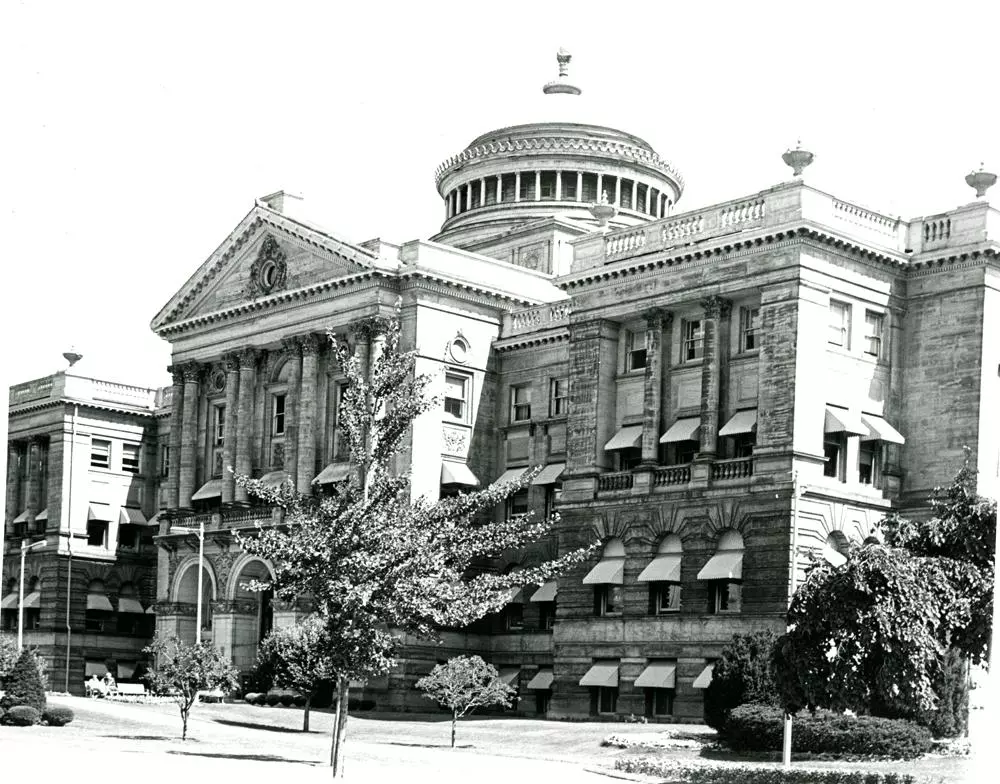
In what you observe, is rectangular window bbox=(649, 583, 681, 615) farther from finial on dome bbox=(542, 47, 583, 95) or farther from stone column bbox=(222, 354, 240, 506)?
finial on dome bbox=(542, 47, 583, 95)

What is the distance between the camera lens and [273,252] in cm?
8244

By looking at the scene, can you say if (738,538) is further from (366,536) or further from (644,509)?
(366,536)

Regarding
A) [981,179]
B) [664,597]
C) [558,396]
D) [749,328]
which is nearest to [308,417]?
[558,396]

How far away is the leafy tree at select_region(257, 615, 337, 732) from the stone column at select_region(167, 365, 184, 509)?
2257cm

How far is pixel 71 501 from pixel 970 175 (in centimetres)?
5647

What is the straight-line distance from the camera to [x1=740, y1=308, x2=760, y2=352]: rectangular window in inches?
2488

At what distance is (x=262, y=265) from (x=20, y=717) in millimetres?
31160

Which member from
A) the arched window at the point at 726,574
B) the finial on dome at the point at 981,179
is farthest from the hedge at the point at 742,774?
the finial on dome at the point at 981,179

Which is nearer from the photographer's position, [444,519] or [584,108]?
[444,519]

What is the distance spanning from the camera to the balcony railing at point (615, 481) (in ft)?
218

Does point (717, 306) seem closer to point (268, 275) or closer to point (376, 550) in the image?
point (268, 275)

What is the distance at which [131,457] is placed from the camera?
326 feet

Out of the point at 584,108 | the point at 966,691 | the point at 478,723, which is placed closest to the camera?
the point at 966,691

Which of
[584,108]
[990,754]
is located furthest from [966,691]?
[584,108]
